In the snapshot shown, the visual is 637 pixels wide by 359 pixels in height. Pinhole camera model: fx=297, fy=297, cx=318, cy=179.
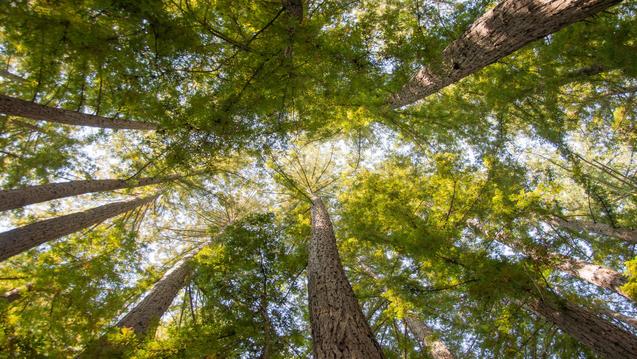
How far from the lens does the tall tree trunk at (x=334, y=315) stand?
9.48 feet

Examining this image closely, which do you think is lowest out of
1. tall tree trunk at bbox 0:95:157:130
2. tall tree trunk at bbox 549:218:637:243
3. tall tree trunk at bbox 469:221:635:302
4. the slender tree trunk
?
the slender tree trunk

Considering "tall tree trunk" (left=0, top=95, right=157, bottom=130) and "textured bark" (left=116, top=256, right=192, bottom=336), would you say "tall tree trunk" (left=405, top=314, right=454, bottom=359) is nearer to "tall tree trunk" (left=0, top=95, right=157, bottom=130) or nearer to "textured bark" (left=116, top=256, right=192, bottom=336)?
"textured bark" (left=116, top=256, right=192, bottom=336)

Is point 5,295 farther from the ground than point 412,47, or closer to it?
closer to it

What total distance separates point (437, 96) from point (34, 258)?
11.5 m

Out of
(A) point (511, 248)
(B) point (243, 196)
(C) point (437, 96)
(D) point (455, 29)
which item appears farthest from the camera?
→ (B) point (243, 196)

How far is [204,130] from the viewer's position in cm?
443

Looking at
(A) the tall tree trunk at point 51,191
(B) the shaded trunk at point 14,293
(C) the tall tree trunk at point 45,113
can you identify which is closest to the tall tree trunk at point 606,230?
(C) the tall tree trunk at point 45,113

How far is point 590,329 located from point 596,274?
3498mm

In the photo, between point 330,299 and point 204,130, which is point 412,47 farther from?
point 330,299

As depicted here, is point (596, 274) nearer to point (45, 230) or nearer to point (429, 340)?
point (429, 340)

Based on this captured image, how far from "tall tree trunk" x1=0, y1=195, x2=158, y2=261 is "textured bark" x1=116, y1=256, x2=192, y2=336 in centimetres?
243

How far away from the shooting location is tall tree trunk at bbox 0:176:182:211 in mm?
5961

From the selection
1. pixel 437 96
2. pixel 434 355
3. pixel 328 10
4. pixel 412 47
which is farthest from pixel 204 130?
pixel 437 96

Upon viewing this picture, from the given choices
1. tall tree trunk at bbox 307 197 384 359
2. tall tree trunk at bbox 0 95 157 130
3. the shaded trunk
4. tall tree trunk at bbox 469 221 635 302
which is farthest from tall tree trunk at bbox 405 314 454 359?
tall tree trunk at bbox 0 95 157 130
